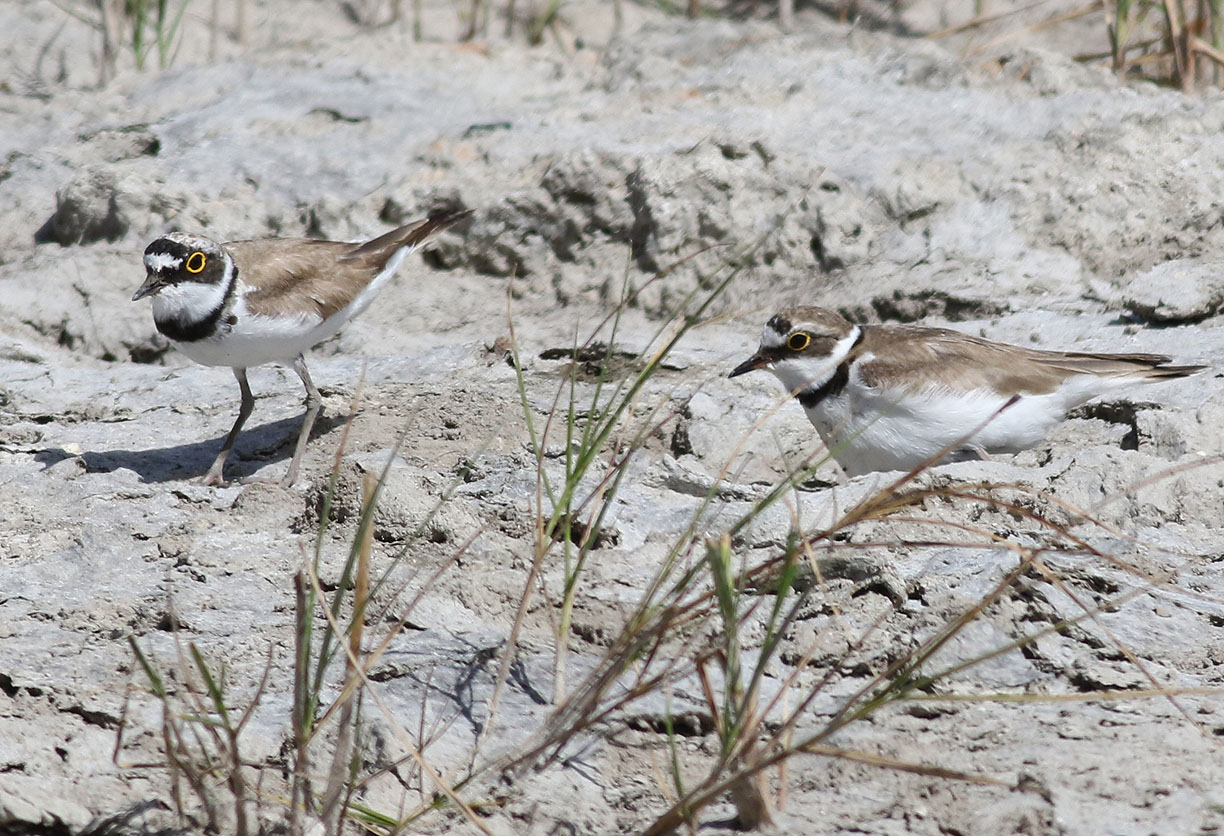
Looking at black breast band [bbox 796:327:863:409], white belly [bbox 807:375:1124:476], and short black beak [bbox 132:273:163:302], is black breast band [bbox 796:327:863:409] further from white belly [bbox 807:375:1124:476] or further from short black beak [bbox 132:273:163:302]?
short black beak [bbox 132:273:163:302]

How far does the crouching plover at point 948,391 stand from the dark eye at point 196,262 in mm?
2319

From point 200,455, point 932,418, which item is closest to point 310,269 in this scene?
point 200,455

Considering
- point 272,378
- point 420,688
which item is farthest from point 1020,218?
point 420,688

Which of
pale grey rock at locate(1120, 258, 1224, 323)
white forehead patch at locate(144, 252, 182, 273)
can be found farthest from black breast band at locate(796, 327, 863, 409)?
white forehead patch at locate(144, 252, 182, 273)

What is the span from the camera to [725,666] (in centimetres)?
269

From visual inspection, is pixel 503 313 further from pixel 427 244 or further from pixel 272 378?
pixel 272 378

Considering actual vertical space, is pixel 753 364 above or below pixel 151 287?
below

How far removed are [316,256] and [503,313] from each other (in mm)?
975

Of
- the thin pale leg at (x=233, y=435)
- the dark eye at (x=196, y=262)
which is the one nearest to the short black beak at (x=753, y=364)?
the thin pale leg at (x=233, y=435)

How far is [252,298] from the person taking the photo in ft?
17.1

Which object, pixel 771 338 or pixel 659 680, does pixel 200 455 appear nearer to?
pixel 771 338

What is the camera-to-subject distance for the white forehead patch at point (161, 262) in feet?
16.9

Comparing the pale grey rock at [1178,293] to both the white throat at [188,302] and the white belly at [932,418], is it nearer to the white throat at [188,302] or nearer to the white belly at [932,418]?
the white belly at [932,418]

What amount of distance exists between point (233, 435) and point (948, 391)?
106 inches
